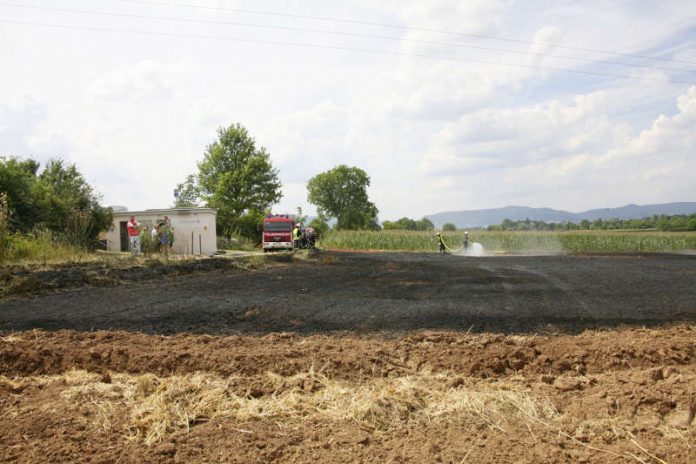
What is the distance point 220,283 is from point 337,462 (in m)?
12.2

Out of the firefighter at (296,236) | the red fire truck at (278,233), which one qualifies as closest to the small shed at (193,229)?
the red fire truck at (278,233)

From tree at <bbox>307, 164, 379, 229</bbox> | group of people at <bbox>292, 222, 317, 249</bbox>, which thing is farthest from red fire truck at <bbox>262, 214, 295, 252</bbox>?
tree at <bbox>307, 164, 379, 229</bbox>

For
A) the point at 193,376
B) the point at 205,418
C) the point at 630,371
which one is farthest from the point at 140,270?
the point at 630,371

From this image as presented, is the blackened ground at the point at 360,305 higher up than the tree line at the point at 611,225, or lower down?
lower down

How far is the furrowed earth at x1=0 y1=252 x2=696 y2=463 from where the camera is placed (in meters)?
3.63

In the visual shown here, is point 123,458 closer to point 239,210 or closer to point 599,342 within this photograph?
point 599,342

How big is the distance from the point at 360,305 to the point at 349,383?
5.49 meters

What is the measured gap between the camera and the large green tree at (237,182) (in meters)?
51.1

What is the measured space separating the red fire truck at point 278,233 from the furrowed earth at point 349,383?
2671cm

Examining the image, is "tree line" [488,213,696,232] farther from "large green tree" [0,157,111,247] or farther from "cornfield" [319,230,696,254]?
"large green tree" [0,157,111,247]

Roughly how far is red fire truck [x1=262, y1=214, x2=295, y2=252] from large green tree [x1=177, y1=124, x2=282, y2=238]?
13657 millimetres

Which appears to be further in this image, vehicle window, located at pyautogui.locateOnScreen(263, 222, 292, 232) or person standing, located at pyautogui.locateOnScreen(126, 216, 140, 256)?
vehicle window, located at pyautogui.locateOnScreen(263, 222, 292, 232)

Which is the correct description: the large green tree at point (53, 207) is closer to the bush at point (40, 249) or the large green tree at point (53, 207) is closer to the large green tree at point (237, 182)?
the bush at point (40, 249)

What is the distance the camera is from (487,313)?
9336mm
